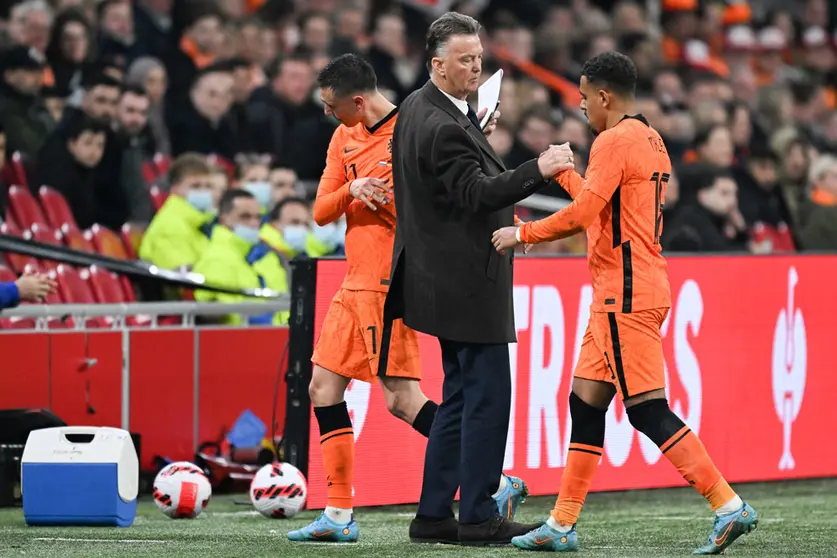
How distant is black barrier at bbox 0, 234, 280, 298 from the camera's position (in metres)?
9.83

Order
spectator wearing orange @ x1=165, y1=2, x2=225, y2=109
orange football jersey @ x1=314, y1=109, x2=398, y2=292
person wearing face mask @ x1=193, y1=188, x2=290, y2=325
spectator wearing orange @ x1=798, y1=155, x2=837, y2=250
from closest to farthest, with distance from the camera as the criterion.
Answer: orange football jersey @ x1=314, y1=109, x2=398, y2=292 < person wearing face mask @ x1=193, y1=188, x2=290, y2=325 < spectator wearing orange @ x1=165, y1=2, x2=225, y2=109 < spectator wearing orange @ x1=798, y1=155, x2=837, y2=250

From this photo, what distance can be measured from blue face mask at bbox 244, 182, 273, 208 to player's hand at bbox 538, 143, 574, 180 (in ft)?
19.9

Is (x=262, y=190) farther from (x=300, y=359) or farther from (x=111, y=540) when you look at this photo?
(x=111, y=540)

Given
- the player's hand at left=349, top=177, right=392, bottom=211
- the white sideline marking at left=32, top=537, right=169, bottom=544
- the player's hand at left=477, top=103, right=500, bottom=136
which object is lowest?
the white sideline marking at left=32, top=537, right=169, bottom=544

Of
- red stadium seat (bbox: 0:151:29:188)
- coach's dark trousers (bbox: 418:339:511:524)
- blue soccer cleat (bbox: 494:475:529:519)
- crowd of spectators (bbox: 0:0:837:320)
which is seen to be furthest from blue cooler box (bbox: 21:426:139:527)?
red stadium seat (bbox: 0:151:29:188)

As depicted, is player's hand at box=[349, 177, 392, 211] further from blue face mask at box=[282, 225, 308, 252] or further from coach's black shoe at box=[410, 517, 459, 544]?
blue face mask at box=[282, 225, 308, 252]

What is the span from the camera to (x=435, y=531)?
6859 mm

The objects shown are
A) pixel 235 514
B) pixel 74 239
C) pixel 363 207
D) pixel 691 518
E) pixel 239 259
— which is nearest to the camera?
pixel 363 207

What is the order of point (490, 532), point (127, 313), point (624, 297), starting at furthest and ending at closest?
point (127, 313) < point (490, 532) < point (624, 297)

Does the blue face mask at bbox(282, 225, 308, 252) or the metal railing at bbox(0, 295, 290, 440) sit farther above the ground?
the blue face mask at bbox(282, 225, 308, 252)

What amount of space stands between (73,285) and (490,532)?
4.69 m

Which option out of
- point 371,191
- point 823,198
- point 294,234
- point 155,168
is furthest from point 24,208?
point 823,198

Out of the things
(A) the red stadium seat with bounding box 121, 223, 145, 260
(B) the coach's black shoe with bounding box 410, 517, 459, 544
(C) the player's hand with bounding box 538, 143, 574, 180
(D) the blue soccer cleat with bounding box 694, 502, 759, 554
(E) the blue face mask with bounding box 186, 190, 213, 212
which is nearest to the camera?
(C) the player's hand with bounding box 538, 143, 574, 180

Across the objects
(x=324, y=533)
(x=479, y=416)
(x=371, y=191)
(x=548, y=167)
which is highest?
(x=548, y=167)
